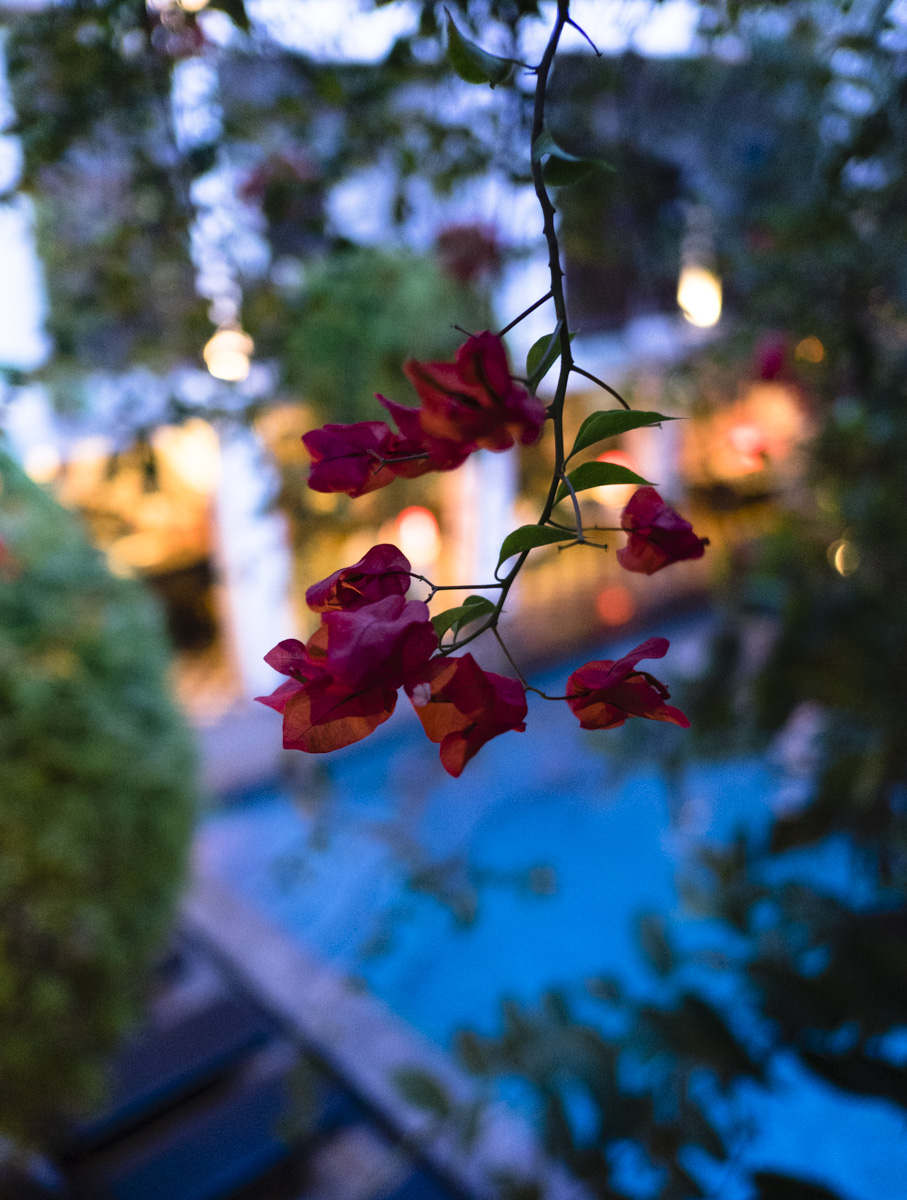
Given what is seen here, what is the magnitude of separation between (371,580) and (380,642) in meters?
0.05

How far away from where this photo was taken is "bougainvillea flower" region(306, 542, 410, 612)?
35 cm

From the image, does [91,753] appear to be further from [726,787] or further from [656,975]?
[726,787]

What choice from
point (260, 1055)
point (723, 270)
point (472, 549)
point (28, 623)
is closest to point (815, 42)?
point (723, 270)

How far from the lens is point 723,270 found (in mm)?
→ 2145

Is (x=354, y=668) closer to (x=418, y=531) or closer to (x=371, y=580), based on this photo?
(x=371, y=580)

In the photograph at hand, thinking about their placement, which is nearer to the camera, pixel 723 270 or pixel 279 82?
pixel 279 82

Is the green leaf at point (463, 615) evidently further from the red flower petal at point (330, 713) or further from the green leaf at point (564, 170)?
the green leaf at point (564, 170)

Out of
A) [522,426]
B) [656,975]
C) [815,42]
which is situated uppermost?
[815,42]

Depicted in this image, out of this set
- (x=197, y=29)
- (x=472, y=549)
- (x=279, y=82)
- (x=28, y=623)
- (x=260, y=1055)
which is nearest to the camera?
(x=197, y=29)

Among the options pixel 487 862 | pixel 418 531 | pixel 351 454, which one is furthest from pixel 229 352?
pixel 487 862

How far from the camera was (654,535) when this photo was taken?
1.21 ft

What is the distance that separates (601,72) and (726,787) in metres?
3.34

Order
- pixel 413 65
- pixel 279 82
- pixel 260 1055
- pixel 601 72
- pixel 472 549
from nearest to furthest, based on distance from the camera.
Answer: pixel 413 65, pixel 601 72, pixel 279 82, pixel 260 1055, pixel 472 549

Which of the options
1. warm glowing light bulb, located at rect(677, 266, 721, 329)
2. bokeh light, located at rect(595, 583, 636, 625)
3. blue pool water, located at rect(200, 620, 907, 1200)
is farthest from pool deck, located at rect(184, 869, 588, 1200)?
bokeh light, located at rect(595, 583, 636, 625)
